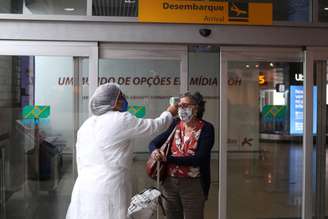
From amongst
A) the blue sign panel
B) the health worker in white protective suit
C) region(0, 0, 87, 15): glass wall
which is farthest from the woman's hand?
the blue sign panel

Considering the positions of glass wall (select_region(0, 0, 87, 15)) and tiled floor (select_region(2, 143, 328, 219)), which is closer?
glass wall (select_region(0, 0, 87, 15))

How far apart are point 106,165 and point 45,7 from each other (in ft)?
8.60

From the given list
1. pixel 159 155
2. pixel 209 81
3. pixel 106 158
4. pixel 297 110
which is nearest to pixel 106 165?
pixel 106 158

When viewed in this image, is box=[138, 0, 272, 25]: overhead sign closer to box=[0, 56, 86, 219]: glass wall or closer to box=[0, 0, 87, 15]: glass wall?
box=[0, 0, 87, 15]: glass wall

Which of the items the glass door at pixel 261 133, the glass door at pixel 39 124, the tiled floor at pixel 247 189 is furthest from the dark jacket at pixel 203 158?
the glass door at pixel 39 124

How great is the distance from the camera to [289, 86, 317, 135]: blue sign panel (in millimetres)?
5867

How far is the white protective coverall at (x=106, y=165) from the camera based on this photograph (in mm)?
3512

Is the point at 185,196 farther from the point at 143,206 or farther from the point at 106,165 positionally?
the point at 106,165

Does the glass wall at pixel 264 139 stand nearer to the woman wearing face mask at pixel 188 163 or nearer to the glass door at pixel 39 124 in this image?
the woman wearing face mask at pixel 188 163

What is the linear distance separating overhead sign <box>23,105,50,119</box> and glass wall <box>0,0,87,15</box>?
1.05 m

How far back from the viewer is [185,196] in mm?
4262

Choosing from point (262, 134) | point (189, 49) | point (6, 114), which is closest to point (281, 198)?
point (262, 134)

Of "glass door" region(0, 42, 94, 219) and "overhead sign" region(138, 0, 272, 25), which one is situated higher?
"overhead sign" region(138, 0, 272, 25)

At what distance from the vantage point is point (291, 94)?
593 centimetres
